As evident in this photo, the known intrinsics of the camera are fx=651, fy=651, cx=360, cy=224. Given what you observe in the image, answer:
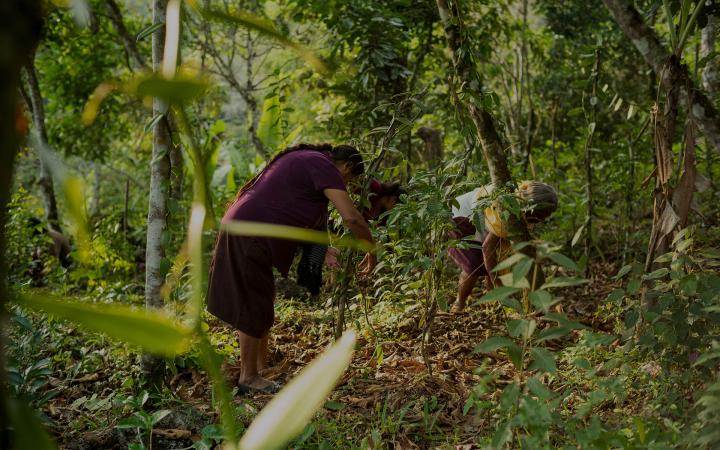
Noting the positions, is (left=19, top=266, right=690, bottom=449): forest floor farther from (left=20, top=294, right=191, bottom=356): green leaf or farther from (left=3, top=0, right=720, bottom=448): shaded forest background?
(left=20, top=294, right=191, bottom=356): green leaf

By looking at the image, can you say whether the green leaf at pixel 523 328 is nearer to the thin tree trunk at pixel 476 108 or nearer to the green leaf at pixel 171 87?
the green leaf at pixel 171 87

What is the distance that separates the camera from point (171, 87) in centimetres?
41

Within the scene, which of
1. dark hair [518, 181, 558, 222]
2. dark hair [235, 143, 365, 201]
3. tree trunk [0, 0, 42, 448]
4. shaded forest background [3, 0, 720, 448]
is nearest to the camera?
tree trunk [0, 0, 42, 448]

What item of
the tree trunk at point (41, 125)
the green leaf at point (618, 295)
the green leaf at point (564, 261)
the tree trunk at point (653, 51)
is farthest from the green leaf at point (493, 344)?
the tree trunk at point (41, 125)

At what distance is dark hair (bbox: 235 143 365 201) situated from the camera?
10.9 ft

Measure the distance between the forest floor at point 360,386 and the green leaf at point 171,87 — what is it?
158 centimetres

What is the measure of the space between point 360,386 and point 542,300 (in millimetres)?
1681

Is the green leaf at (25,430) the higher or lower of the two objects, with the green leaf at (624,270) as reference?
higher

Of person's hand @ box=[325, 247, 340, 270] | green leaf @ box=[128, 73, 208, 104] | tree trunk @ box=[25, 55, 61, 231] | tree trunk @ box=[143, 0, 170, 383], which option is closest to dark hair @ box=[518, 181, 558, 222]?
person's hand @ box=[325, 247, 340, 270]

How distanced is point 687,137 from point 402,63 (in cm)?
331

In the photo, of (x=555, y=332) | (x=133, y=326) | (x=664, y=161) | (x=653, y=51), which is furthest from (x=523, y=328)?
(x=653, y=51)

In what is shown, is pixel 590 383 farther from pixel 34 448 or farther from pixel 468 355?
pixel 34 448

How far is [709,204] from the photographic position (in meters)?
5.58

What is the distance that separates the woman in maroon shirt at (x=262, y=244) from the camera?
3180 millimetres
